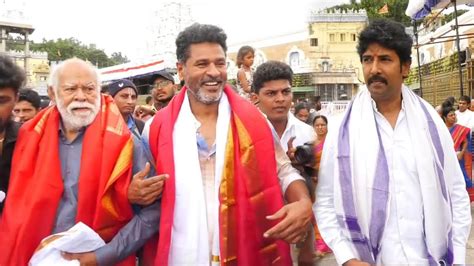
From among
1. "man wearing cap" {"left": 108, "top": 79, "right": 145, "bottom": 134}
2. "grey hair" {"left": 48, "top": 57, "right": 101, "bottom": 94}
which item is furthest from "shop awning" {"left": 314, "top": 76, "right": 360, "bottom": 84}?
"grey hair" {"left": 48, "top": 57, "right": 101, "bottom": 94}

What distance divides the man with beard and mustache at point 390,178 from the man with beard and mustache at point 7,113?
4.76 feet

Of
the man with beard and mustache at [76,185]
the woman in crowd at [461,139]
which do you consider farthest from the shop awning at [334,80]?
the man with beard and mustache at [76,185]

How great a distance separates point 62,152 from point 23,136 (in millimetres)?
207

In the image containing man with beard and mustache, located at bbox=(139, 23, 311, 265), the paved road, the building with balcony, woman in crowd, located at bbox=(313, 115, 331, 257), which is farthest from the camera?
the building with balcony

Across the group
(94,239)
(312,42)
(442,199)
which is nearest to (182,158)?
(94,239)

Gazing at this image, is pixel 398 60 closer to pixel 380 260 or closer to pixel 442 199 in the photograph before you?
pixel 442 199

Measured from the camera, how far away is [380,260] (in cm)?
Result: 212

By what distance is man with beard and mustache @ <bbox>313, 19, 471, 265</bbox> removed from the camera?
2.06 meters

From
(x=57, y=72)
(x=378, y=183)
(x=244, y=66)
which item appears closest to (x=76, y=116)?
(x=57, y=72)

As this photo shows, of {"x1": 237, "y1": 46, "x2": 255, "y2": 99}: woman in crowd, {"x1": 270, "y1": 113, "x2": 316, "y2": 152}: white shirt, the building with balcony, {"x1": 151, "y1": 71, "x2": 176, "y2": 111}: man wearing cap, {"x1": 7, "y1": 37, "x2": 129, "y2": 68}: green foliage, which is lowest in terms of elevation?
{"x1": 270, "y1": 113, "x2": 316, "y2": 152}: white shirt

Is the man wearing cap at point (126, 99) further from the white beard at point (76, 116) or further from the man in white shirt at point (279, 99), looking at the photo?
the white beard at point (76, 116)

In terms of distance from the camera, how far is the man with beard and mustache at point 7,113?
2293 millimetres

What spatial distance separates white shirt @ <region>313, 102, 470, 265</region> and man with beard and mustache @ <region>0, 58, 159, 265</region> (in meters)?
0.85

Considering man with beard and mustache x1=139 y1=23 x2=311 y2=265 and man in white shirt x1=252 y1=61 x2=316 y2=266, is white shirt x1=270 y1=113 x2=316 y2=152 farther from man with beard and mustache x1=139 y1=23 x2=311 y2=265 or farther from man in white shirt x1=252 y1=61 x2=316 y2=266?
man with beard and mustache x1=139 y1=23 x2=311 y2=265
